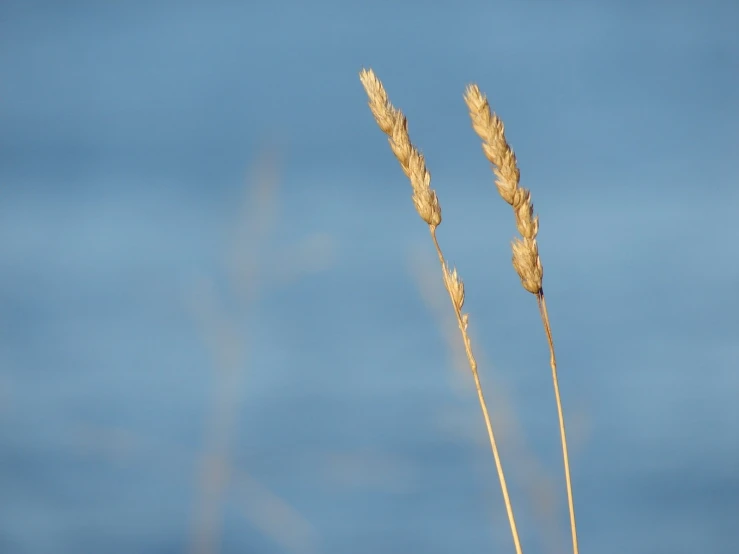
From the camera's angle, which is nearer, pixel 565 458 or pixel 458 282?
pixel 565 458

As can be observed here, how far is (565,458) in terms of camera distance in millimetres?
1211

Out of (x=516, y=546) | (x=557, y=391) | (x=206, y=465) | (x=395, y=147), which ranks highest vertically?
(x=206, y=465)

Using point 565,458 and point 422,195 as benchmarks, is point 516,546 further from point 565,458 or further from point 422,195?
point 422,195

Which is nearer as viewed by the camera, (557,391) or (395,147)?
(557,391)

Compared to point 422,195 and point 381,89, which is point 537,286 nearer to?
point 422,195

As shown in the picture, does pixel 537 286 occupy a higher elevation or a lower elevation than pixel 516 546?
higher

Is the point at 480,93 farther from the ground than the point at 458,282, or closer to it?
farther from the ground

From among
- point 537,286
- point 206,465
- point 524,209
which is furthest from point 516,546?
point 206,465

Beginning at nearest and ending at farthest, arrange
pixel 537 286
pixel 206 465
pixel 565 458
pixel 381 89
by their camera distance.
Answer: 1. pixel 565 458
2. pixel 537 286
3. pixel 381 89
4. pixel 206 465

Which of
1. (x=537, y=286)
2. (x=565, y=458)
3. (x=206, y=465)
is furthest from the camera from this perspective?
(x=206, y=465)

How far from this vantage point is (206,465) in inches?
136

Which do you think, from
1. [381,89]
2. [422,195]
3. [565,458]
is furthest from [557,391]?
[381,89]

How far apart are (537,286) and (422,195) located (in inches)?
8.0

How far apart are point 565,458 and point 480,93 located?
0.51 meters
